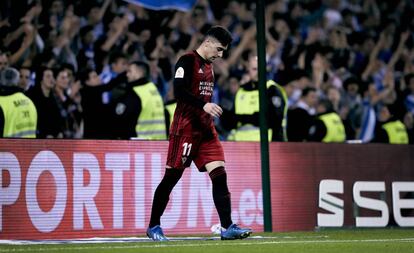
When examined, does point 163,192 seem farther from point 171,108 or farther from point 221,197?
point 171,108

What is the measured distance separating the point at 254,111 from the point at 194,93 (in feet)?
15.6

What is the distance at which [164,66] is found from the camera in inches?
790

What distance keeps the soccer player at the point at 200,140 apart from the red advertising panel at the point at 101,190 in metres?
1.84

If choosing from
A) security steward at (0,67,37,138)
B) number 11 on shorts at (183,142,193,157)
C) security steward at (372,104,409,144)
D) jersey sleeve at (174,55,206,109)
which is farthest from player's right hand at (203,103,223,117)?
security steward at (372,104,409,144)

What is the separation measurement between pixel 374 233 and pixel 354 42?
36.9 feet

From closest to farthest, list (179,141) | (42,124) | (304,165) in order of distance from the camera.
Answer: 1. (179,141)
2. (304,165)
3. (42,124)

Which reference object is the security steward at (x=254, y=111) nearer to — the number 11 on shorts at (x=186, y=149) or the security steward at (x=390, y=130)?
the security steward at (x=390, y=130)

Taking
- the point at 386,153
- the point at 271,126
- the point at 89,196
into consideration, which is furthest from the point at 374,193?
the point at 89,196

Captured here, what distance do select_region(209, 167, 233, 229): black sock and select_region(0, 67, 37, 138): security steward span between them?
426 cm

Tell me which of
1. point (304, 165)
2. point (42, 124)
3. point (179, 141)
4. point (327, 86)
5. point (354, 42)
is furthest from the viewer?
point (354, 42)

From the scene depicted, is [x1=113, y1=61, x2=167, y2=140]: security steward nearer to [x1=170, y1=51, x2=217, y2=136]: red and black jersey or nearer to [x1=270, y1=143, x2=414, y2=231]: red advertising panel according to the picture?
[x1=270, y1=143, x2=414, y2=231]: red advertising panel

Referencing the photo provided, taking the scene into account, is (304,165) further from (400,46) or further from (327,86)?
(400,46)

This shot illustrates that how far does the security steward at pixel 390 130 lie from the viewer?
757 inches

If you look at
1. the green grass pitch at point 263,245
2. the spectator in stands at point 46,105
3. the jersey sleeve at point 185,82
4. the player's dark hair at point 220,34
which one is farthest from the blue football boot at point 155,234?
the spectator in stands at point 46,105
